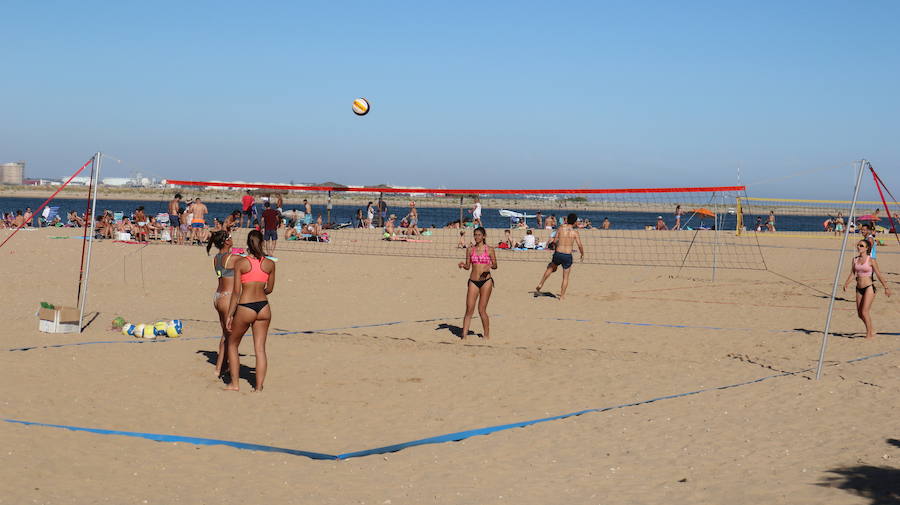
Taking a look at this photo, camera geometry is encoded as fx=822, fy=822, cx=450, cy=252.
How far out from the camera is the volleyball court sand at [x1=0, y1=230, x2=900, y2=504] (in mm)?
4703

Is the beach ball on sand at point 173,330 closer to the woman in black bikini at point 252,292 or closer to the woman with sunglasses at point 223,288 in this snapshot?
the woman with sunglasses at point 223,288

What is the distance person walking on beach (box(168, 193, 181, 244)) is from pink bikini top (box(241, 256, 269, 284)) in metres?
12.8

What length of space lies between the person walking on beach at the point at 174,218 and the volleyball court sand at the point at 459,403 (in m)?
6.10

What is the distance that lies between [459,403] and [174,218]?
14.1 m

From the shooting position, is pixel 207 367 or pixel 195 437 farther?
pixel 207 367

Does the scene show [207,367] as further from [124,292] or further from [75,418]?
[124,292]

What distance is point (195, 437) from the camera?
5598 mm

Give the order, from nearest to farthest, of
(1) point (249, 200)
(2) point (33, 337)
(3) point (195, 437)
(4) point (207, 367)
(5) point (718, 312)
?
1. (3) point (195, 437)
2. (4) point (207, 367)
3. (2) point (33, 337)
4. (5) point (718, 312)
5. (1) point (249, 200)

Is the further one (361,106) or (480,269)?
(361,106)

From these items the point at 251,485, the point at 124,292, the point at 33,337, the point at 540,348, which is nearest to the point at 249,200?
the point at 124,292

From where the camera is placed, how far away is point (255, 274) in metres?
6.44

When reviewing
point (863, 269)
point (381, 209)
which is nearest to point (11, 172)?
point (381, 209)

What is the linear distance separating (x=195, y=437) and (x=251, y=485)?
3.55 feet

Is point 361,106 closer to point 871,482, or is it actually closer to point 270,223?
point 270,223
